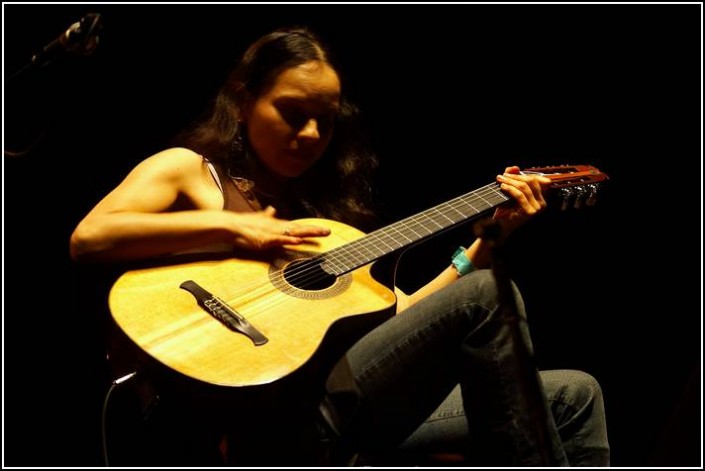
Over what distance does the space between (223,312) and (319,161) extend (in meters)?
0.84

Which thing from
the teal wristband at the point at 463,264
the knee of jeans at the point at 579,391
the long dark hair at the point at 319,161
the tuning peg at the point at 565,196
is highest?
the long dark hair at the point at 319,161

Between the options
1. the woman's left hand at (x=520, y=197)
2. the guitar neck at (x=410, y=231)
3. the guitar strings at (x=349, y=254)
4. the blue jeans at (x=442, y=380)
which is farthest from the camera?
the woman's left hand at (x=520, y=197)

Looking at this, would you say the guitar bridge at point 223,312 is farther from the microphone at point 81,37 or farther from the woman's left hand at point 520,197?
the woman's left hand at point 520,197

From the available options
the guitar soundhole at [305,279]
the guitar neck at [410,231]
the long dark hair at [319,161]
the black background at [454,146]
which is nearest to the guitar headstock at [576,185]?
the guitar neck at [410,231]

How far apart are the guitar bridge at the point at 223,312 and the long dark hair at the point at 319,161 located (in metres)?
0.48

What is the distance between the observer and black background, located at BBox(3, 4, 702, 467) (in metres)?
1.65

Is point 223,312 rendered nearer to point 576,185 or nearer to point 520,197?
point 520,197

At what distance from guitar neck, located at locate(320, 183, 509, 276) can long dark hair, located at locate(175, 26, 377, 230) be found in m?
0.37

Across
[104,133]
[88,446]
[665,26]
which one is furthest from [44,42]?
[665,26]

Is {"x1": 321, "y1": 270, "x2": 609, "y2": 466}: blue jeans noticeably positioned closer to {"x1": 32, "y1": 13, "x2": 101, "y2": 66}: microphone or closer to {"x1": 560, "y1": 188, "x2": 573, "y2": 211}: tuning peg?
{"x1": 560, "y1": 188, "x2": 573, "y2": 211}: tuning peg

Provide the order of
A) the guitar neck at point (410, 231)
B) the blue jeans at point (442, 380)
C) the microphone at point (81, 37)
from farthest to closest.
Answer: the guitar neck at point (410, 231), the blue jeans at point (442, 380), the microphone at point (81, 37)

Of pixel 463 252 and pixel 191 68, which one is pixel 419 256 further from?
pixel 191 68

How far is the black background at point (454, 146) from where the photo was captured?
1.65 meters

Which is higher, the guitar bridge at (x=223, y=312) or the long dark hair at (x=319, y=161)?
the long dark hair at (x=319, y=161)
